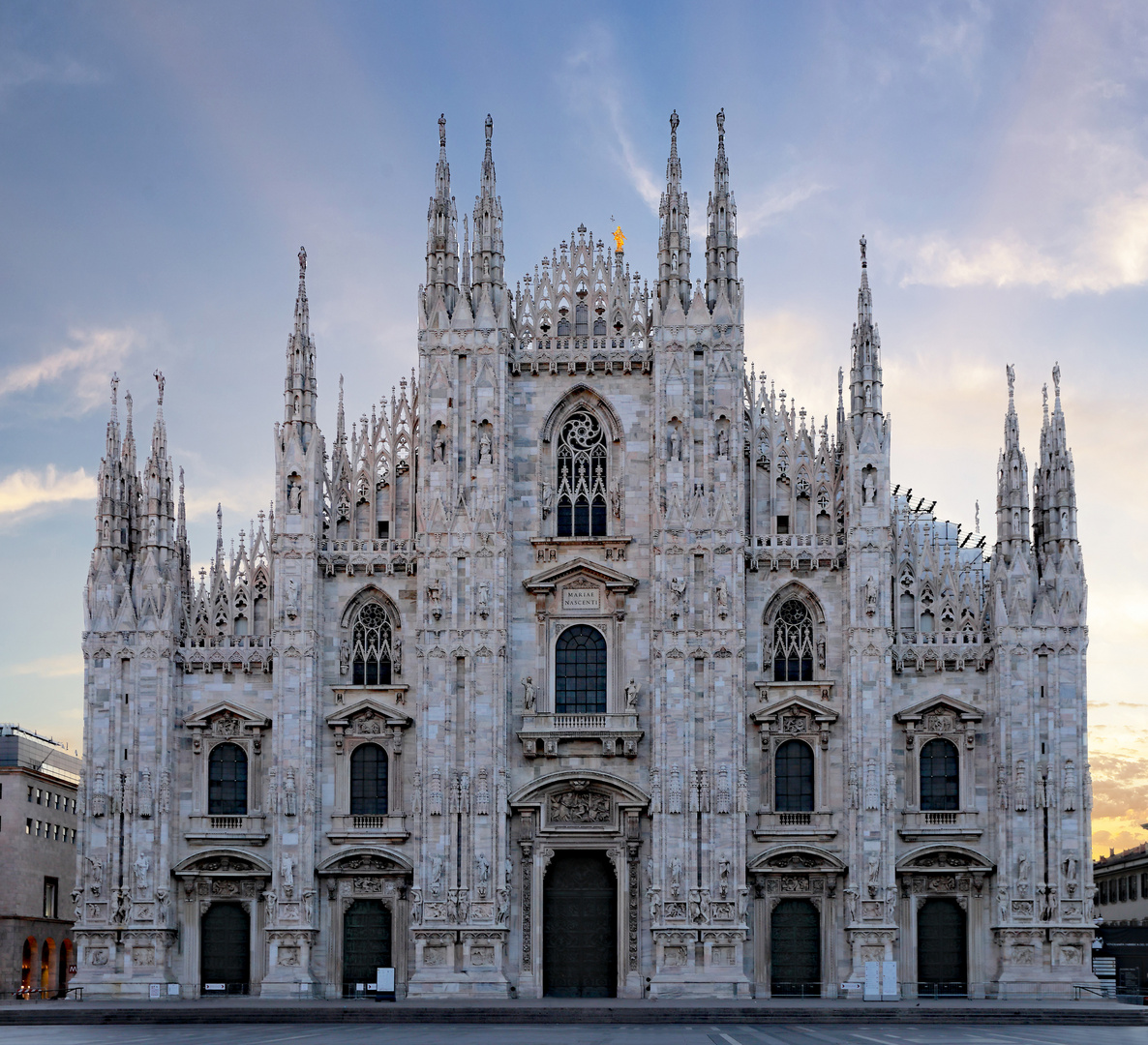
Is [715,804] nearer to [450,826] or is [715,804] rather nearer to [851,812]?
[851,812]

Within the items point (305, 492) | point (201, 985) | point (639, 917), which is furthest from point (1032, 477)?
point (201, 985)

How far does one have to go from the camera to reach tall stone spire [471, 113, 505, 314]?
5831 cm

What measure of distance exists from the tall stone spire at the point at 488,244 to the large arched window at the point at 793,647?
50.1 ft

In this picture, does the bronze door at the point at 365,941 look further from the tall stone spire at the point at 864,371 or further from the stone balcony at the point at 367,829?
the tall stone spire at the point at 864,371

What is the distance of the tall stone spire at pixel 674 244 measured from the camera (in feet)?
190

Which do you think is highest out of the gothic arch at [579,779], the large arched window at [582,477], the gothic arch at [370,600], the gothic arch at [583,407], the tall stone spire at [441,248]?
the tall stone spire at [441,248]

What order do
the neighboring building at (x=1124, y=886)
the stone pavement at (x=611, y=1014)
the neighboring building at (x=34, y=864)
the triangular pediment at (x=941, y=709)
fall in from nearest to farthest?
the stone pavement at (x=611, y=1014) → the triangular pediment at (x=941, y=709) → the neighboring building at (x=34, y=864) → the neighboring building at (x=1124, y=886)

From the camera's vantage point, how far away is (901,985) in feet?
177

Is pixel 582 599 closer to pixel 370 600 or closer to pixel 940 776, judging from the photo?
pixel 370 600

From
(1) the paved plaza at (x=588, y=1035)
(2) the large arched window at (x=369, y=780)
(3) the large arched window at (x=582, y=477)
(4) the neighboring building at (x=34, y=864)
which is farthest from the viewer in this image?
(4) the neighboring building at (x=34, y=864)

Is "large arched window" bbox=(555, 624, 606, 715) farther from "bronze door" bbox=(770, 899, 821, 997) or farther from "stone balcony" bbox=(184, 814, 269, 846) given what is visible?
"stone balcony" bbox=(184, 814, 269, 846)

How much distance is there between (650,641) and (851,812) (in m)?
8.90

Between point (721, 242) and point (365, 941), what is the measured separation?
27.7 metres

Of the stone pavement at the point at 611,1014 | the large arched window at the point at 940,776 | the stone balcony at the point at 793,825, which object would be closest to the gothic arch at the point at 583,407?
the stone balcony at the point at 793,825
